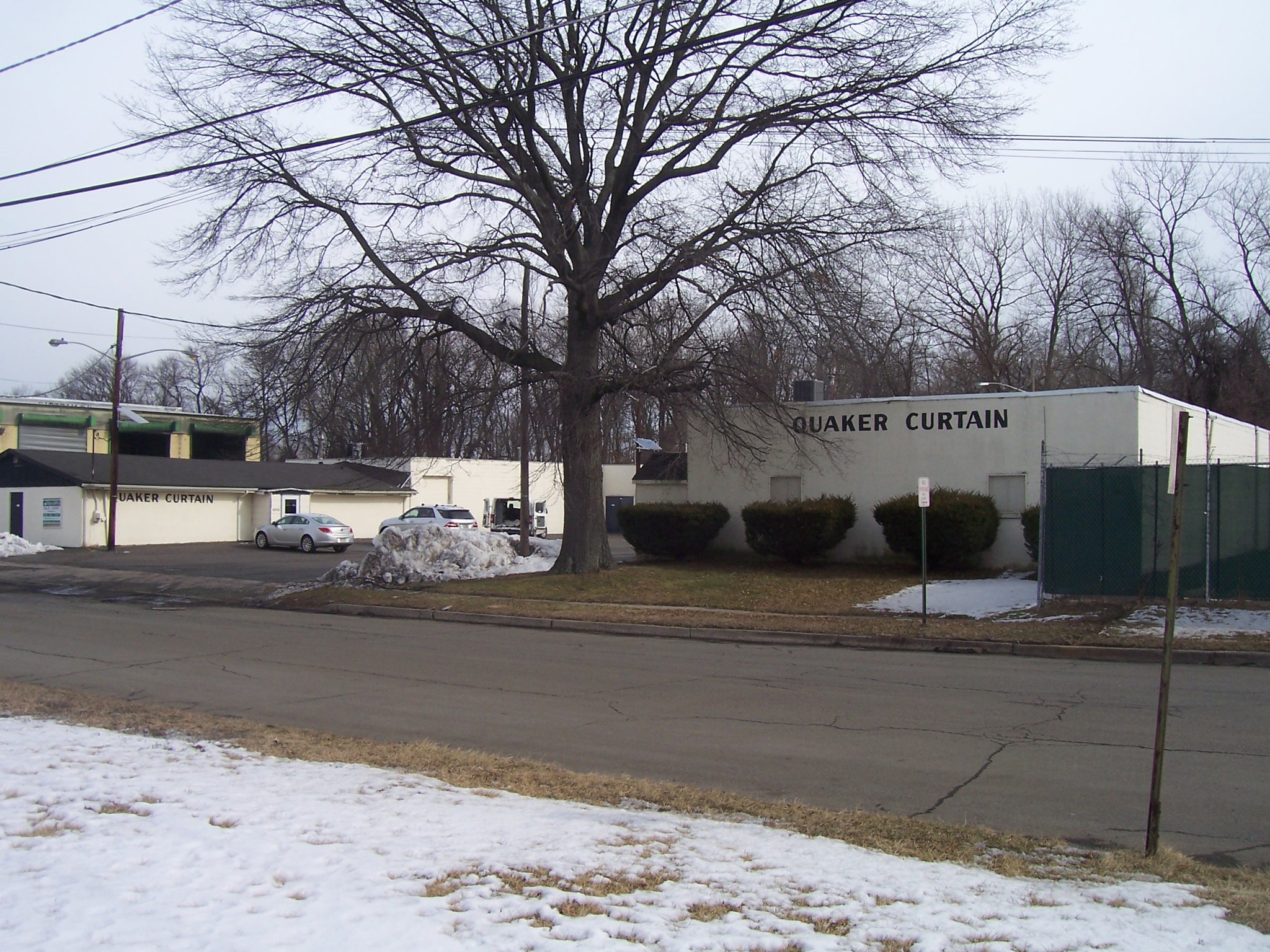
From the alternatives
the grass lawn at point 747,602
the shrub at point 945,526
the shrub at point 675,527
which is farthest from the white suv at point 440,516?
the shrub at point 945,526

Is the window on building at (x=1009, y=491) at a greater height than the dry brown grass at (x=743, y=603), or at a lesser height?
greater

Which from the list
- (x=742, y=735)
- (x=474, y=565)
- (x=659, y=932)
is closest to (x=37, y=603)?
(x=474, y=565)

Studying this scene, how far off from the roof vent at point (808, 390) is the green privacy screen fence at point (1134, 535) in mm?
10670

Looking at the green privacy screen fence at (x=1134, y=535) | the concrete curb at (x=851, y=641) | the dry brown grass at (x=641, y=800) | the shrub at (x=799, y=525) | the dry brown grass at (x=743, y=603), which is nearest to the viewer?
the dry brown grass at (x=641, y=800)

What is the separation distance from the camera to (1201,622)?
52.4ft

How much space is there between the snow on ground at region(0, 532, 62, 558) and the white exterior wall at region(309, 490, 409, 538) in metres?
11.6

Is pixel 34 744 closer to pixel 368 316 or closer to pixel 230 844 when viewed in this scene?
pixel 230 844

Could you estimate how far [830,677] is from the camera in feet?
42.3

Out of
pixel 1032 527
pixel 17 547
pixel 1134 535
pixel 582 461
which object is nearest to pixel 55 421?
pixel 17 547

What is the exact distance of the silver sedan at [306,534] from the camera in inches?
1629

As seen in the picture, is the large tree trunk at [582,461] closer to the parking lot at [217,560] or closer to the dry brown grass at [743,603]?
the dry brown grass at [743,603]

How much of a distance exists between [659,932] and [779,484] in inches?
961

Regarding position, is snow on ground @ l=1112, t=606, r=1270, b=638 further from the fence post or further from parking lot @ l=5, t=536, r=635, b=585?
parking lot @ l=5, t=536, r=635, b=585

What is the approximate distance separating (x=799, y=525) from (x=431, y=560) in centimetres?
954
